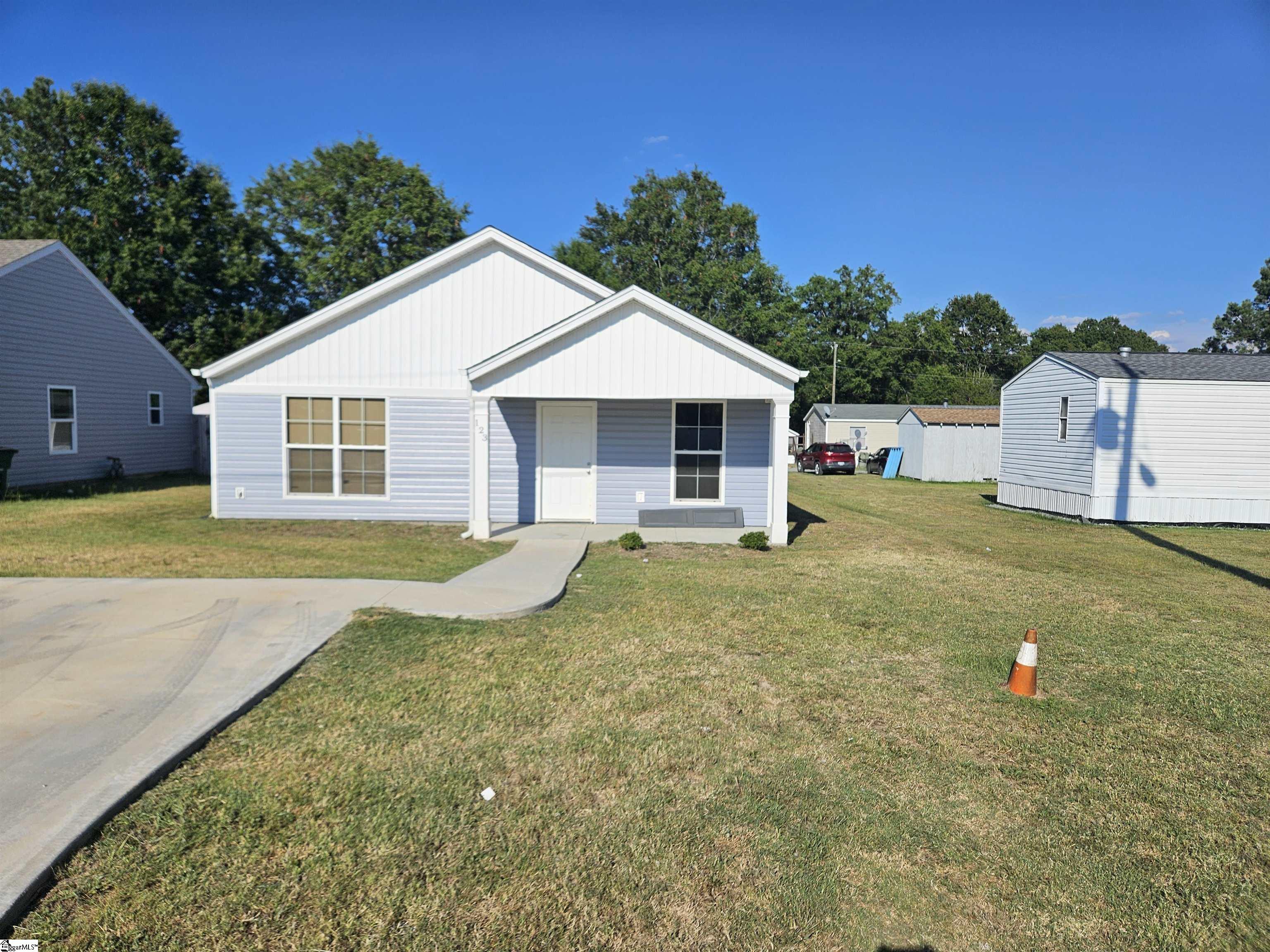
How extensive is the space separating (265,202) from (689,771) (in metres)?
44.7

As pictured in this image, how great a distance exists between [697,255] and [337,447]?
4712cm

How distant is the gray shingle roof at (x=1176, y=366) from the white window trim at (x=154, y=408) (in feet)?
84.5

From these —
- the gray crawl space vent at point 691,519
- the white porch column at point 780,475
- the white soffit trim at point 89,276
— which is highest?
the white soffit trim at point 89,276

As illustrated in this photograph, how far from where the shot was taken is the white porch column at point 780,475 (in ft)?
42.9

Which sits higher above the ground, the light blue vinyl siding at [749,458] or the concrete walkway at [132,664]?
the light blue vinyl siding at [749,458]

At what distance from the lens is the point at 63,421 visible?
19.8m

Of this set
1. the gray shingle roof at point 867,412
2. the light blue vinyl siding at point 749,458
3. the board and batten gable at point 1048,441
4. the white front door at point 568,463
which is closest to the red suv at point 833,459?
the gray shingle roof at point 867,412

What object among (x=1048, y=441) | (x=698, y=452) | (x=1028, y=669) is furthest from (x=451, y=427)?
(x=1048, y=441)

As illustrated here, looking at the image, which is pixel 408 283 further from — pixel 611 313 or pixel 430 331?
pixel 611 313

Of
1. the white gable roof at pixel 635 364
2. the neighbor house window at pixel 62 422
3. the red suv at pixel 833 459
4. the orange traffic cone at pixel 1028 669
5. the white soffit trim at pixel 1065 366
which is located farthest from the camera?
the red suv at pixel 833 459

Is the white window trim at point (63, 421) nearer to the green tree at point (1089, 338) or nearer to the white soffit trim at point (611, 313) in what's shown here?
the white soffit trim at point (611, 313)

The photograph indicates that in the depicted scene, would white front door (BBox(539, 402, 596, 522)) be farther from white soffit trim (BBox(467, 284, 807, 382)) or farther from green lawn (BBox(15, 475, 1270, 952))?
green lawn (BBox(15, 475, 1270, 952))

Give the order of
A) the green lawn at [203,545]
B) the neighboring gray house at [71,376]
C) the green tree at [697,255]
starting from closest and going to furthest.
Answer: the green lawn at [203,545] < the neighboring gray house at [71,376] < the green tree at [697,255]

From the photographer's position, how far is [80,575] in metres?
8.98
